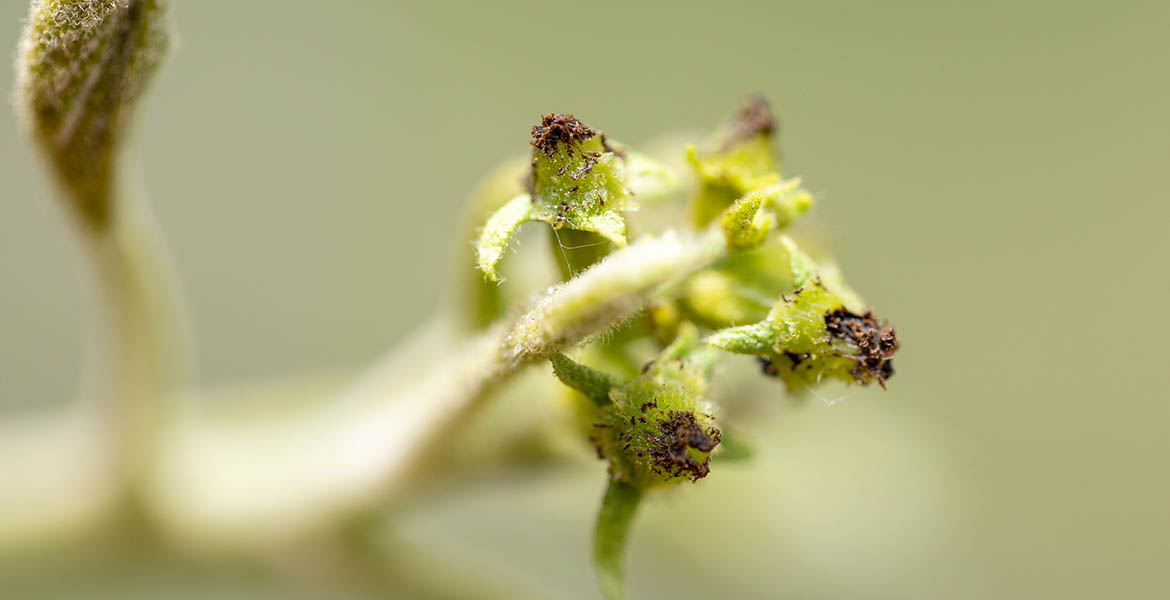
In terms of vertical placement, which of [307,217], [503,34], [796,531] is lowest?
[796,531]

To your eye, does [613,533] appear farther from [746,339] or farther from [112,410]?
[112,410]

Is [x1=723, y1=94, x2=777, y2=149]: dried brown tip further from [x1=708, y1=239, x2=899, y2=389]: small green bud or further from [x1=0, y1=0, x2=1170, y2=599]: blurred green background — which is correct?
[x1=0, y1=0, x2=1170, y2=599]: blurred green background

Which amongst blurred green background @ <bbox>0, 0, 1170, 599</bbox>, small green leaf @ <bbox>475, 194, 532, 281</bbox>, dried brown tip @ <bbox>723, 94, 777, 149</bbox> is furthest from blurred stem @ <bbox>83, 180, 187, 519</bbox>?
blurred green background @ <bbox>0, 0, 1170, 599</bbox>

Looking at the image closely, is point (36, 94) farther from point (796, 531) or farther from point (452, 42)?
point (452, 42)

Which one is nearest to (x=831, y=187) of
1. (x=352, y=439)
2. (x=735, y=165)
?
(x=352, y=439)

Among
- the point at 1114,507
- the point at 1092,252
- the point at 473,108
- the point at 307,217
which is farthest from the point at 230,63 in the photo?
the point at 1114,507

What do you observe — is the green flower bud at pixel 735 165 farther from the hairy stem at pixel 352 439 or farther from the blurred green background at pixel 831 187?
the blurred green background at pixel 831 187
